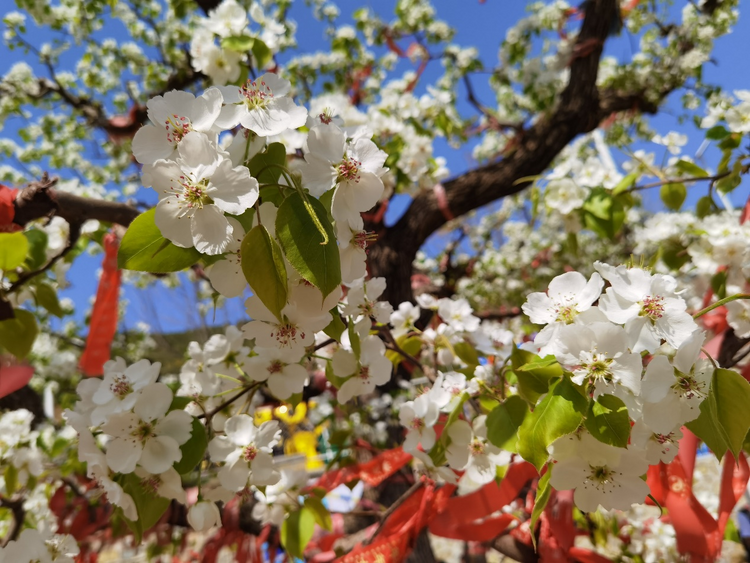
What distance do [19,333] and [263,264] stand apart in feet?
2.25

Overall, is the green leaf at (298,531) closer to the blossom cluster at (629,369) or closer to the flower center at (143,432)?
the flower center at (143,432)

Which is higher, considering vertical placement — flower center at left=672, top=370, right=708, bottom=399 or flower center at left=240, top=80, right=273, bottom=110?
flower center at left=240, top=80, right=273, bottom=110

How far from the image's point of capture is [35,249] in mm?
919

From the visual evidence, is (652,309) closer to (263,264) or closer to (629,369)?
(629,369)

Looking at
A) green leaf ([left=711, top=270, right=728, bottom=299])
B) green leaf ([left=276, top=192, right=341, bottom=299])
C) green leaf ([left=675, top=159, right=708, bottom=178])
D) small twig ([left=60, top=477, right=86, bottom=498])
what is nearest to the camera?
green leaf ([left=276, top=192, right=341, bottom=299])

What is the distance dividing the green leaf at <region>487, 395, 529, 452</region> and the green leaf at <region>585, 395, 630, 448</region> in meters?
0.13

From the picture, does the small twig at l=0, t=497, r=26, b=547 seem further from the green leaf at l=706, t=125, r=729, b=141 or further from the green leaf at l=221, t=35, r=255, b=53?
the green leaf at l=706, t=125, r=729, b=141

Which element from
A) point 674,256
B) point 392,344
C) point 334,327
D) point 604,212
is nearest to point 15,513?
point 392,344

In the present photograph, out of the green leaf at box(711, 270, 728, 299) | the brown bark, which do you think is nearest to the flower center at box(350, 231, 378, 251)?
the green leaf at box(711, 270, 728, 299)

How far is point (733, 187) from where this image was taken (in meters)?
1.09

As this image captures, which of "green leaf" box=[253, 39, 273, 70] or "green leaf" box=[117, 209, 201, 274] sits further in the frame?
"green leaf" box=[253, 39, 273, 70]

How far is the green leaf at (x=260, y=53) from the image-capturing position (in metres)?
1.27

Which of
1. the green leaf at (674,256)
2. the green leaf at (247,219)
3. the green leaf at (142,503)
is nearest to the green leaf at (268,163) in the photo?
the green leaf at (247,219)

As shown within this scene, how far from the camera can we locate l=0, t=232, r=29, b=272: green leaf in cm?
70
